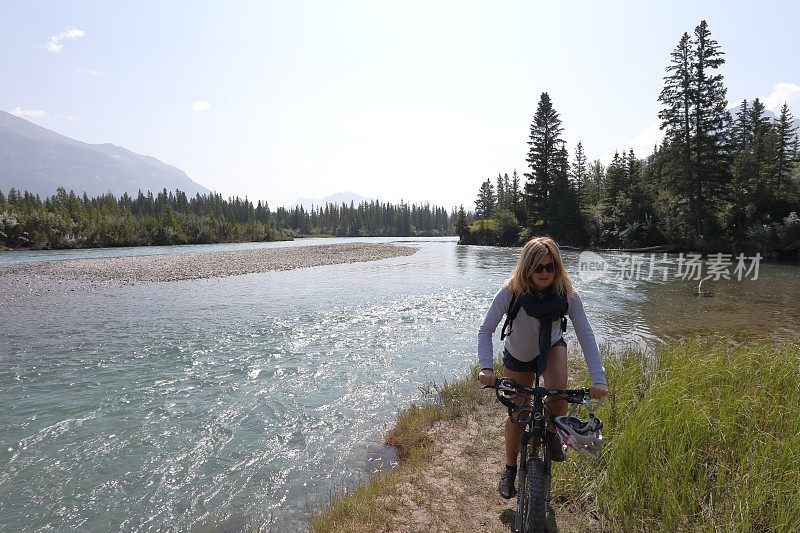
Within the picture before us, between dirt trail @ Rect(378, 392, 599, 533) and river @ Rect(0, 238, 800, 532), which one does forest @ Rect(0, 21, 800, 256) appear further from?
dirt trail @ Rect(378, 392, 599, 533)

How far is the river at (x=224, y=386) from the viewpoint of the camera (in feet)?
17.3

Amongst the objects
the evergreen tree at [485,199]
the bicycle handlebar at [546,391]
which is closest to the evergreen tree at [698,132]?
the bicycle handlebar at [546,391]

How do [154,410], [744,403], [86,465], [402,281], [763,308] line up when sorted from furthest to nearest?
1. [402,281]
2. [763,308]
3. [154,410]
4. [86,465]
5. [744,403]

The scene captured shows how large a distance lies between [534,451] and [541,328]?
3.53 feet

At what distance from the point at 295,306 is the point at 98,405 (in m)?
10.5

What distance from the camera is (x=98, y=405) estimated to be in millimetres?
8031

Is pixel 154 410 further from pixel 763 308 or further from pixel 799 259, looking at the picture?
pixel 799 259

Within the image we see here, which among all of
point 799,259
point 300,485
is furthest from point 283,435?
point 799,259

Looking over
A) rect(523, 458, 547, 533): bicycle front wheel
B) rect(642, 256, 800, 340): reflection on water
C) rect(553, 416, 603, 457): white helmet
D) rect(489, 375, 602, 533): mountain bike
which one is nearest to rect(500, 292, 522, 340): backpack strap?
rect(489, 375, 602, 533): mountain bike

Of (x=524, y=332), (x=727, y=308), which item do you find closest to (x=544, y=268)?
(x=524, y=332)

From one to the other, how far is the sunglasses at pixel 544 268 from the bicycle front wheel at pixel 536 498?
1.63 m

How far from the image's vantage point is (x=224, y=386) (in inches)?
357

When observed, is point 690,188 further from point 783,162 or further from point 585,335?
point 585,335

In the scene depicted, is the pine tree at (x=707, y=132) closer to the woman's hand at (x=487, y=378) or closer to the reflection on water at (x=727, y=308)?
the reflection on water at (x=727, y=308)
